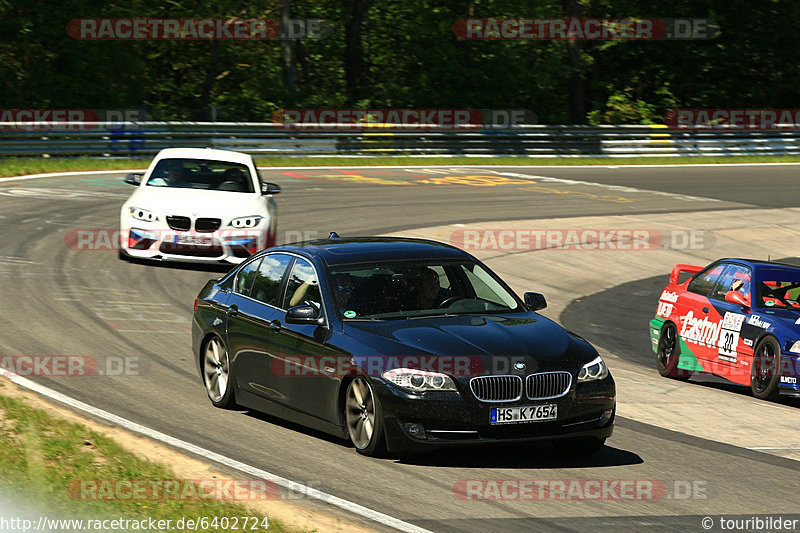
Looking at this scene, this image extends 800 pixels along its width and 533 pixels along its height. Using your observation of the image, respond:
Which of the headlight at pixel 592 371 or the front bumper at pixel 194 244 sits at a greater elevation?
the headlight at pixel 592 371

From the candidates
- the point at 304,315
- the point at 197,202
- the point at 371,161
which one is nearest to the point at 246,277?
the point at 304,315

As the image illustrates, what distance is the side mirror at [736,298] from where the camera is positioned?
12945mm

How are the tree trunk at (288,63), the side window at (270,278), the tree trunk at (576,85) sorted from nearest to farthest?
the side window at (270,278), the tree trunk at (288,63), the tree trunk at (576,85)

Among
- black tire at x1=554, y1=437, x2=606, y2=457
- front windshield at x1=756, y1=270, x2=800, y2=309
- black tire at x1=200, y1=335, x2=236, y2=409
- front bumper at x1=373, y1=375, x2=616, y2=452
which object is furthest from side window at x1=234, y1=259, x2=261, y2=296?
front windshield at x1=756, y1=270, x2=800, y2=309

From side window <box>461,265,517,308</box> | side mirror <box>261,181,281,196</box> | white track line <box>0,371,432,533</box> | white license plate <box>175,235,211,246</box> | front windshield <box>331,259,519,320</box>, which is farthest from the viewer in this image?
side mirror <box>261,181,281,196</box>

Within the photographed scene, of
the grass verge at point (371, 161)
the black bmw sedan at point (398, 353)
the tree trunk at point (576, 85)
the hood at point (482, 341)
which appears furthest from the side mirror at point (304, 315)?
the tree trunk at point (576, 85)

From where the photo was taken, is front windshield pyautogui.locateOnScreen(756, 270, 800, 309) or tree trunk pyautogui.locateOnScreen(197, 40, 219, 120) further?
tree trunk pyautogui.locateOnScreen(197, 40, 219, 120)

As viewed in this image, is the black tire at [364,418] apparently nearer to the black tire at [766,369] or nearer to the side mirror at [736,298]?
the black tire at [766,369]

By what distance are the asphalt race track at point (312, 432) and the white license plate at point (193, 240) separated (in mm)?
481

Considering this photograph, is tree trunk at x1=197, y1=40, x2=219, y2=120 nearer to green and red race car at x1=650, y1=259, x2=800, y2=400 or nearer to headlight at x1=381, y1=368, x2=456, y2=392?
green and red race car at x1=650, y1=259, x2=800, y2=400

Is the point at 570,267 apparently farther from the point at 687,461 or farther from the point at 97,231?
the point at 687,461

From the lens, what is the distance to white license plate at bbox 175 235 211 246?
16.7 m

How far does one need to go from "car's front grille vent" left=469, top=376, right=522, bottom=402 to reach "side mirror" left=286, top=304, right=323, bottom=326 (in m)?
1.41

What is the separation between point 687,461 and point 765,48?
149ft
